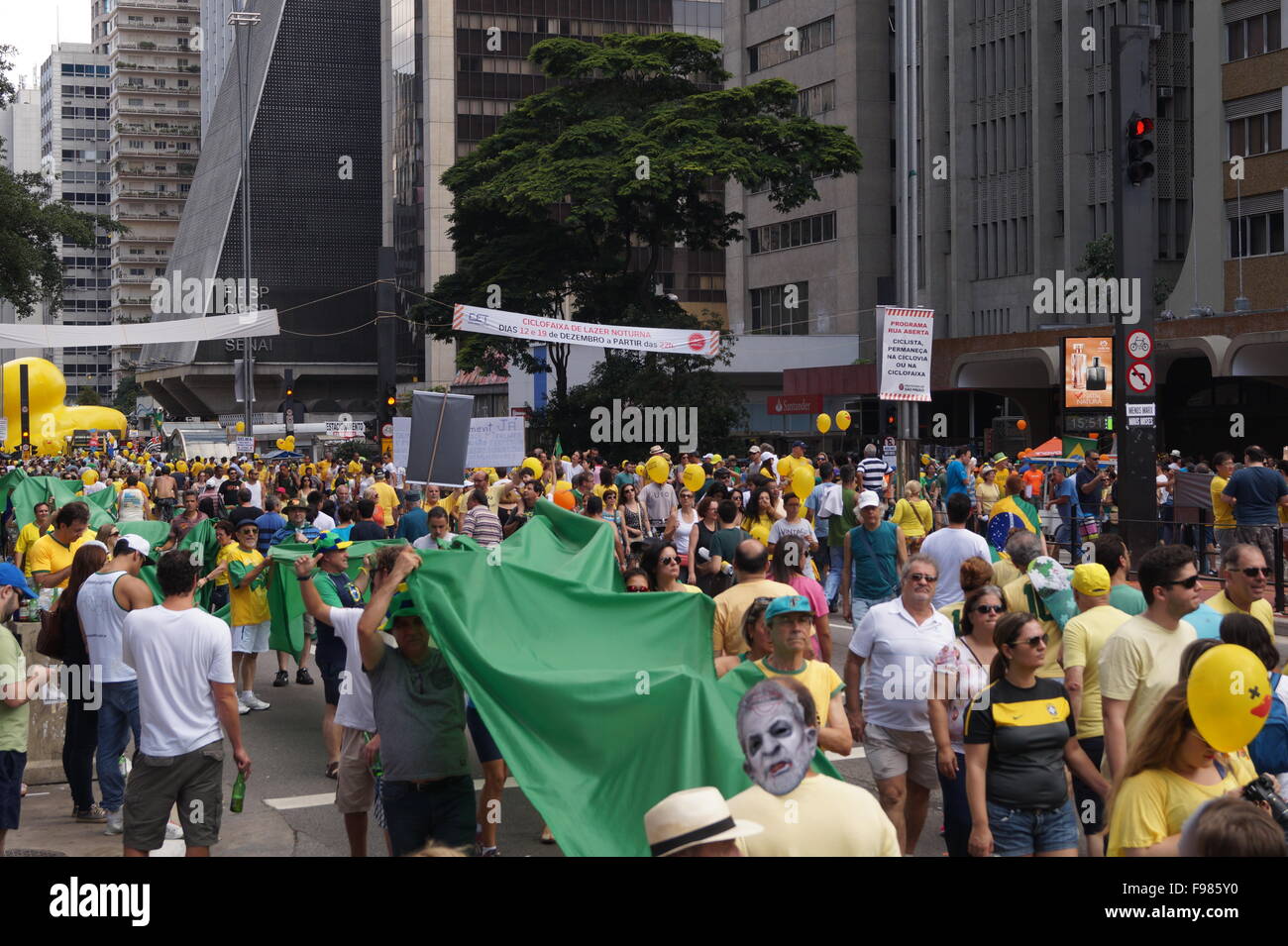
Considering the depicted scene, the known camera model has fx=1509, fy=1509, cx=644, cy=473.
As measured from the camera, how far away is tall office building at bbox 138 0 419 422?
111812 mm

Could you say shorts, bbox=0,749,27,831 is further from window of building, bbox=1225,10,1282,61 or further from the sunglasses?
window of building, bbox=1225,10,1282,61

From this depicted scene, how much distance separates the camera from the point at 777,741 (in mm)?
3973

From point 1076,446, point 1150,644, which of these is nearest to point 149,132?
point 1076,446

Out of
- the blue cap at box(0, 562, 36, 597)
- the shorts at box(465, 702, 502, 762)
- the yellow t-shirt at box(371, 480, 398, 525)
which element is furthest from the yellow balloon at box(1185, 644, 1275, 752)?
the yellow t-shirt at box(371, 480, 398, 525)

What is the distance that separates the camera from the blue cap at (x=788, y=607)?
6535 millimetres

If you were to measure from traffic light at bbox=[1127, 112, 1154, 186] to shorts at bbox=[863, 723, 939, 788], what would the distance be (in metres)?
11.1

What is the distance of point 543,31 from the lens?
95.4 meters

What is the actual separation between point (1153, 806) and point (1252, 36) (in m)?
48.3

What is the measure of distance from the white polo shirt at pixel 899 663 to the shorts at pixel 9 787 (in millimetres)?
4181

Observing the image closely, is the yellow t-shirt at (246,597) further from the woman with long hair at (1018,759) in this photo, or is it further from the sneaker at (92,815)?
the woman with long hair at (1018,759)

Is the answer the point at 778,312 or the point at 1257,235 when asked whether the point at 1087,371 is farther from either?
the point at 778,312

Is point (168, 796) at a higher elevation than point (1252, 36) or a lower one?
lower

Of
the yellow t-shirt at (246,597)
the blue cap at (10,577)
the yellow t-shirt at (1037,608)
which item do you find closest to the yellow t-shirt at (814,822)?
the yellow t-shirt at (1037,608)

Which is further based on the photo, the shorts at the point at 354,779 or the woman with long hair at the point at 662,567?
the woman with long hair at the point at 662,567
